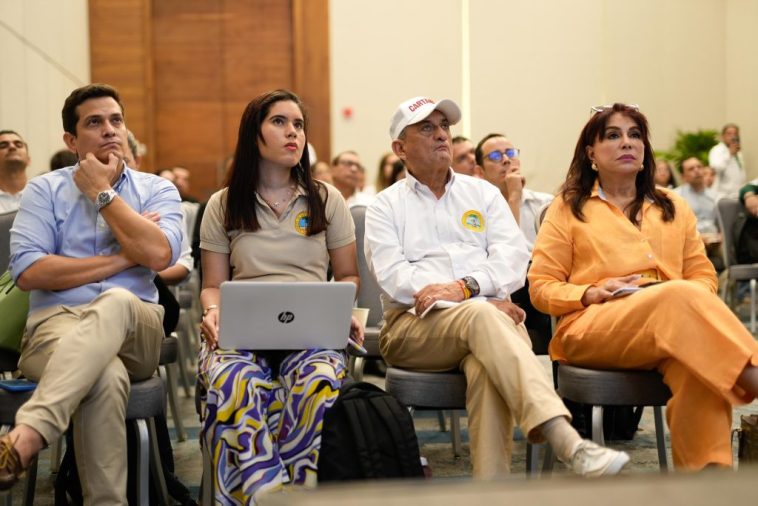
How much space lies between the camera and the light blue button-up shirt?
270 centimetres

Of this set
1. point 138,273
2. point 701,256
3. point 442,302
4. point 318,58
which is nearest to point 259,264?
point 138,273

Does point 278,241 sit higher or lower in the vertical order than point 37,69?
lower

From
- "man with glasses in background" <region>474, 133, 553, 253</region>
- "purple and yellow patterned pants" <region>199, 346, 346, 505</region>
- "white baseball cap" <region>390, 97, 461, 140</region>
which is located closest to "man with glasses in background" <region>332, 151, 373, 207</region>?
"man with glasses in background" <region>474, 133, 553, 253</region>

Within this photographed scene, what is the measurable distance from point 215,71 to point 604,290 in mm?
7819

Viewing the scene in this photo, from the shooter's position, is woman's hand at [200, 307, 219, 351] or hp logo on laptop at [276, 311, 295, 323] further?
woman's hand at [200, 307, 219, 351]

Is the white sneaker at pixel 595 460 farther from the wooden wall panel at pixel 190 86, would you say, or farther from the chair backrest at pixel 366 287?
the wooden wall panel at pixel 190 86

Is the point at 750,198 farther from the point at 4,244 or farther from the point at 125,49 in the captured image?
the point at 125,49

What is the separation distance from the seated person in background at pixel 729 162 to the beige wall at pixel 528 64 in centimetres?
64

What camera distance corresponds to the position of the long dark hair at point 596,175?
9.85 feet

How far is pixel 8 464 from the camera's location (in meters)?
2.17

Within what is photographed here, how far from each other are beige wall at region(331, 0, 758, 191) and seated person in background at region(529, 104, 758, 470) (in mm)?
6911

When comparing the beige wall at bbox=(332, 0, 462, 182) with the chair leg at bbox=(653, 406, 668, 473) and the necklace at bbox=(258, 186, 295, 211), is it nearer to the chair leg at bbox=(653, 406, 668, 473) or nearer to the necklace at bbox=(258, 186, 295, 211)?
the necklace at bbox=(258, 186, 295, 211)

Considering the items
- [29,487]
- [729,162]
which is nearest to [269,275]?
[29,487]

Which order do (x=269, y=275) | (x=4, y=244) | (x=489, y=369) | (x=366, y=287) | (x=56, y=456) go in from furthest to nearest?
(x=366, y=287), (x=56, y=456), (x=4, y=244), (x=269, y=275), (x=489, y=369)
